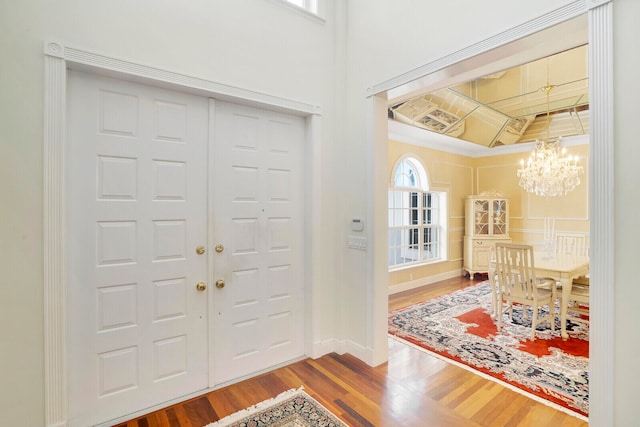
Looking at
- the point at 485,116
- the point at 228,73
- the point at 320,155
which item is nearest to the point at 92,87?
the point at 228,73

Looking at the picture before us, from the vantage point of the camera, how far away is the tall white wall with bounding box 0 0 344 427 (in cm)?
169

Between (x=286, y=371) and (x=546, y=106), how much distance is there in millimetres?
Answer: 5050

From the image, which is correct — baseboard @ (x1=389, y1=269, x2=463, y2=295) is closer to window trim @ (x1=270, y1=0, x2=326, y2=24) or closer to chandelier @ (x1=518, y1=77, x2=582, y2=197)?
chandelier @ (x1=518, y1=77, x2=582, y2=197)

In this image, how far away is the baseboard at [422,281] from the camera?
522 cm

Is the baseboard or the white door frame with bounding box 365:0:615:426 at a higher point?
the white door frame with bounding box 365:0:615:426

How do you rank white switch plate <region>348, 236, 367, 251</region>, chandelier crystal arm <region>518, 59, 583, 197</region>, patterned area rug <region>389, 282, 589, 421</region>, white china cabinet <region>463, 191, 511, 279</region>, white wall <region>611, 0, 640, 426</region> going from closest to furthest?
white wall <region>611, 0, 640, 426</region> < patterned area rug <region>389, 282, 589, 421</region> < white switch plate <region>348, 236, 367, 251</region> < chandelier crystal arm <region>518, 59, 583, 197</region> < white china cabinet <region>463, 191, 511, 279</region>

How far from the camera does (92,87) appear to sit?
1985 millimetres

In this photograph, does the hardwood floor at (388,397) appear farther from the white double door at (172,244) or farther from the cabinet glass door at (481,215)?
the cabinet glass door at (481,215)

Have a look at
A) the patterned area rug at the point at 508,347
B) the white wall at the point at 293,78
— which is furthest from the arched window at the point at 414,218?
the white wall at the point at 293,78

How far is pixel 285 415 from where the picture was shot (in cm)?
208

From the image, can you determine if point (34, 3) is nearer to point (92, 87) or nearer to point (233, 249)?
point (92, 87)

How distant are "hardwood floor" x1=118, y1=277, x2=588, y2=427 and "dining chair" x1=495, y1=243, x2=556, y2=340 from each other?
1.34m

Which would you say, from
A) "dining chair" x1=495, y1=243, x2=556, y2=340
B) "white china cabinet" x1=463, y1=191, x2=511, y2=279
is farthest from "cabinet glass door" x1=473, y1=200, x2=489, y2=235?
"dining chair" x1=495, y1=243, x2=556, y2=340

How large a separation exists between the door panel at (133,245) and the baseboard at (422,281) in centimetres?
362
